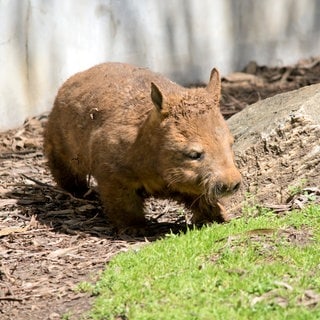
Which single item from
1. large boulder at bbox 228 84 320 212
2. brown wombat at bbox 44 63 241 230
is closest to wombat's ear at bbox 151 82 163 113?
brown wombat at bbox 44 63 241 230

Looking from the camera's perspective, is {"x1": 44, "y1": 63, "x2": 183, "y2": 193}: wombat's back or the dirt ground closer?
the dirt ground

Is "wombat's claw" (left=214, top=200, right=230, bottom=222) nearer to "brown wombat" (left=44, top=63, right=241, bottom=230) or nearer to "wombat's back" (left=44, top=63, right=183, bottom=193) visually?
"brown wombat" (left=44, top=63, right=241, bottom=230)

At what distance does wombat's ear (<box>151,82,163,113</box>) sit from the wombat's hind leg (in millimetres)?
1711

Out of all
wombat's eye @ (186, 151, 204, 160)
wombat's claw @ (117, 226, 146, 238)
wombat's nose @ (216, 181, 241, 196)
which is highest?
wombat's eye @ (186, 151, 204, 160)

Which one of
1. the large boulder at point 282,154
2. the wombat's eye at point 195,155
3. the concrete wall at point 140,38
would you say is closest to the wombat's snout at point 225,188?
the wombat's eye at point 195,155

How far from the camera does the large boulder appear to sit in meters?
7.79

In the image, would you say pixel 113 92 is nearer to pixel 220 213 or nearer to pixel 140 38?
pixel 220 213

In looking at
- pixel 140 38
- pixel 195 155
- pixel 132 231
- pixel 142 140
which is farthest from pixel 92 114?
pixel 140 38

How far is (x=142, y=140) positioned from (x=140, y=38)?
4470 millimetres

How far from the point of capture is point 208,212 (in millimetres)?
7676

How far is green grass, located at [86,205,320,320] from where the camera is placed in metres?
5.62

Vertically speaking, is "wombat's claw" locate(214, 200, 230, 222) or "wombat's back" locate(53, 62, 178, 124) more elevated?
"wombat's back" locate(53, 62, 178, 124)

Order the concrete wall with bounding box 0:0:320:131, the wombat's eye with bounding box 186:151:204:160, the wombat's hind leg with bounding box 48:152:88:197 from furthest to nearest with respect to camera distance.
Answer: the concrete wall with bounding box 0:0:320:131, the wombat's hind leg with bounding box 48:152:88:197, the wombat's eye with bounding box 186:151:204:160

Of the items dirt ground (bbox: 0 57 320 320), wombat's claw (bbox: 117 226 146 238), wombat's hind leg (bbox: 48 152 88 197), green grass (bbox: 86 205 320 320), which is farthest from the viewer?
wombat's hind leg (bbox: 48 152 88 197)
